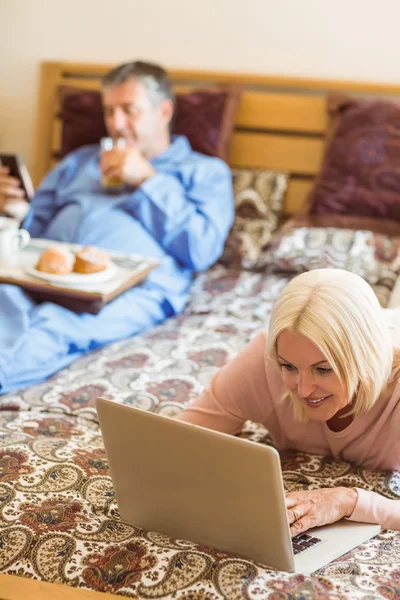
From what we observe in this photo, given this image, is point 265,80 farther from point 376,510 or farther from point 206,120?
point 376,510

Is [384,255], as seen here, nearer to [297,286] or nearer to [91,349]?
[91,349]

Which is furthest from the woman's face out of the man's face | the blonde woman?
the man's face

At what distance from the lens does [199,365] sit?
2.05m

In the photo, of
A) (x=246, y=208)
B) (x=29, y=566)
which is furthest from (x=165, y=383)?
(x=246, y=208)

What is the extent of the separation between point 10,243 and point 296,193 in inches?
49.3

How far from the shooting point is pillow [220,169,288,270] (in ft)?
9.02

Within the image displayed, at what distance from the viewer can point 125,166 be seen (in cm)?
259

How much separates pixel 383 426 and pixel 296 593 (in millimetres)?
468

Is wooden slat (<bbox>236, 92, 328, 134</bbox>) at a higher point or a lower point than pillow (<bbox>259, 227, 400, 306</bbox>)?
higher

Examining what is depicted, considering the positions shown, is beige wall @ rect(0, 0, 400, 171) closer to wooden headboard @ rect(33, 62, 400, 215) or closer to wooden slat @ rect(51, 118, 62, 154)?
wooden headboard @ rect(33, 62, 400, 215)

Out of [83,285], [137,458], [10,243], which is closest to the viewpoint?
[137,458]

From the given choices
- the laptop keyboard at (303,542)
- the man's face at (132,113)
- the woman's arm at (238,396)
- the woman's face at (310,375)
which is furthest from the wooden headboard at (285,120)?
the laptop keyboard at (303,542)

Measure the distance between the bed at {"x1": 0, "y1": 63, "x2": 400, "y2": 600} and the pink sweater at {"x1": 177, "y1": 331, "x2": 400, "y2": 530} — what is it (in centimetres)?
4

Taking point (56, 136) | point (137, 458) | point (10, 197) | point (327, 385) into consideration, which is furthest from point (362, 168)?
point (137, 458)
